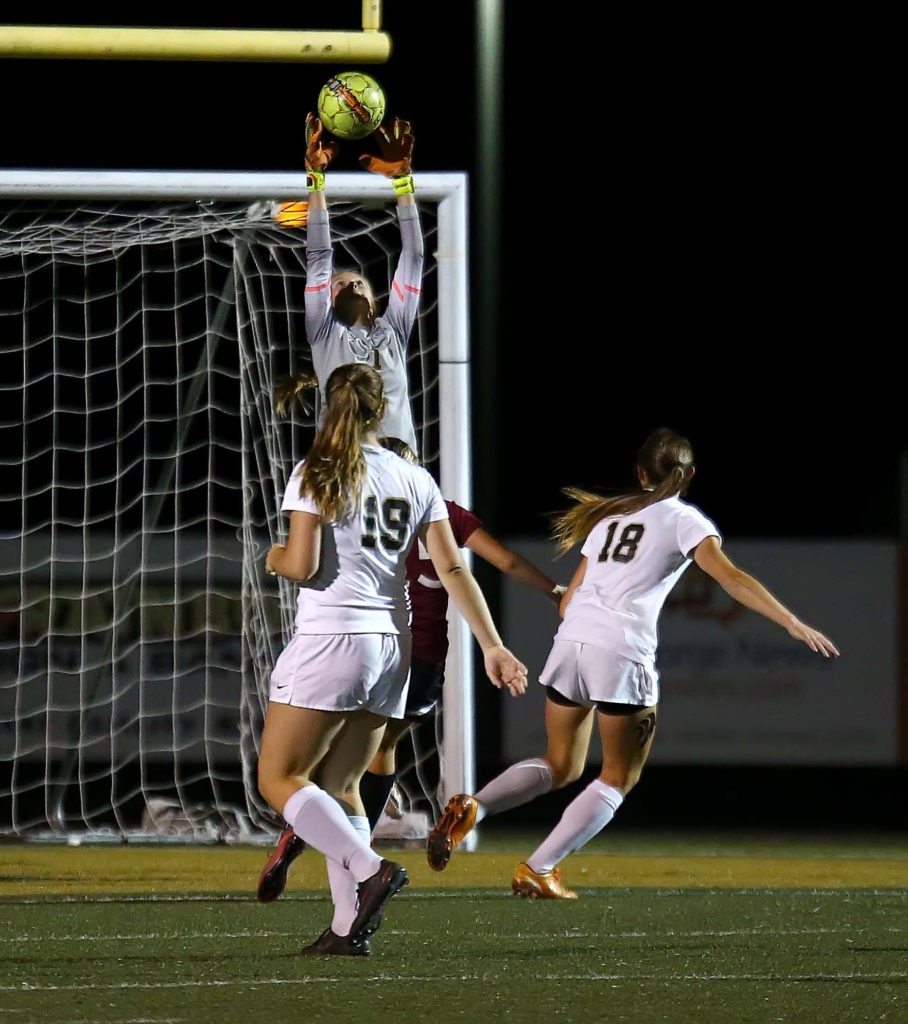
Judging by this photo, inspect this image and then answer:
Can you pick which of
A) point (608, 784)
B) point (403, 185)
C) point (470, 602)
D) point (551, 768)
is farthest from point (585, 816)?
point (403, 185)

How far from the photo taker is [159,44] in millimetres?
6414

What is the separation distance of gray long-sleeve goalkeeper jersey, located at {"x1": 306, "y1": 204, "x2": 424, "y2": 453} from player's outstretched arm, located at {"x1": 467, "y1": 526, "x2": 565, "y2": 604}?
0.45m

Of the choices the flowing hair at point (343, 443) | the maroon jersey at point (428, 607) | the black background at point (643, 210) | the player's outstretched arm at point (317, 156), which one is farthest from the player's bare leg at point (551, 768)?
the black background at point (643, 210)

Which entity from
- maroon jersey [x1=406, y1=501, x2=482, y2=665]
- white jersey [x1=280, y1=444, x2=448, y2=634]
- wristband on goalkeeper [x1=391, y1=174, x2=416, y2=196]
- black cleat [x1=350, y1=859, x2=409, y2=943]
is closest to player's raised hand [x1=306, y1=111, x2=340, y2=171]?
wristband on goalkeeper [x1=391, y1=174, x2=416, y2=196]

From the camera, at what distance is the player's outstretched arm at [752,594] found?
535 centimetres

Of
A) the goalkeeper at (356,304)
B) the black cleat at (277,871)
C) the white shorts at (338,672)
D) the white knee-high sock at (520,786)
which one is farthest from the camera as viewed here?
the goalkeeper at (356,304)

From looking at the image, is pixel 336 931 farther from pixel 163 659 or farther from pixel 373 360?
pixel 163 659

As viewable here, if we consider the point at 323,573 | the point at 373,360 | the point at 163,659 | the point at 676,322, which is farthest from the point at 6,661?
the point at 676,322

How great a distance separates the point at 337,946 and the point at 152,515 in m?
4.08

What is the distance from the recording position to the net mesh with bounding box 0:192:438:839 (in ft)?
27.9

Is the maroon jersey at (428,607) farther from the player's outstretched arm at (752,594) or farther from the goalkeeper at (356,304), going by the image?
the player's outstretched arm at (752,594)

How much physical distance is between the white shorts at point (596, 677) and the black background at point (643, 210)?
13.8 metres

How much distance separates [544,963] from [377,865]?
1.99 feet

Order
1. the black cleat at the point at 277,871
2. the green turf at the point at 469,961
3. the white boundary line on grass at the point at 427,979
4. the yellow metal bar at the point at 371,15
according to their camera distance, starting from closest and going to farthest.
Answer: the green turf at the point at 469,961 → the white boundary line on grass at the point at 427,979 → the black cleat at the point at 277,871 → the yellow metal bar at the point at 371,15
